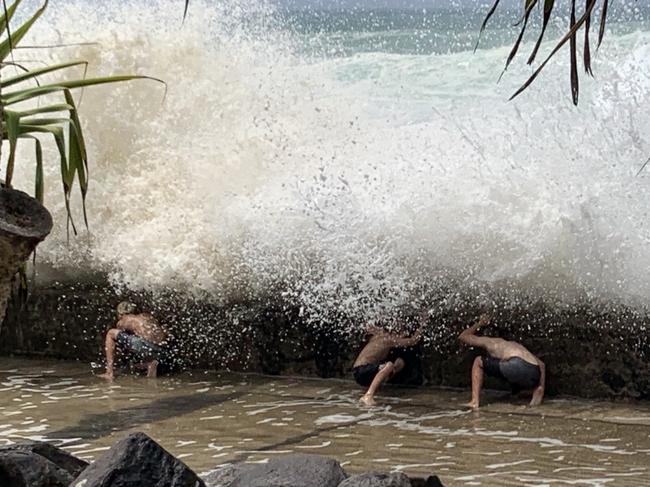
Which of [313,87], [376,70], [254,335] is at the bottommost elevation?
[254,335]

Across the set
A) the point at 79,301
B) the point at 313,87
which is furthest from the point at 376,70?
the point at 79,301

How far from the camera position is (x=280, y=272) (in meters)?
8.85

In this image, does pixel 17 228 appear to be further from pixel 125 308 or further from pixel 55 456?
pixel 125 308

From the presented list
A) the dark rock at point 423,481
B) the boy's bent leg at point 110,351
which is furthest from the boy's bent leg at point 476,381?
the dark rock at point 423,481

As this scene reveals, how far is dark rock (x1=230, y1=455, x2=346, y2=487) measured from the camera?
427 centimetres

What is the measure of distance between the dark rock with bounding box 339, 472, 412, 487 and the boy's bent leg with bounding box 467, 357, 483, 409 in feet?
10.8

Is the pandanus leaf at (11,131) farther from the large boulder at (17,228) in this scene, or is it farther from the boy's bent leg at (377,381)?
the boy's bent leg at (377,381)

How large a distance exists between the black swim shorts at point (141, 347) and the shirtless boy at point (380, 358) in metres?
1.71

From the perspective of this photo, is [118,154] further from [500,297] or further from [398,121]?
[398,121]

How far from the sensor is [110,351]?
9047 mm

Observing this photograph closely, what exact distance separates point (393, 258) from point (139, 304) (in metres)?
2.19

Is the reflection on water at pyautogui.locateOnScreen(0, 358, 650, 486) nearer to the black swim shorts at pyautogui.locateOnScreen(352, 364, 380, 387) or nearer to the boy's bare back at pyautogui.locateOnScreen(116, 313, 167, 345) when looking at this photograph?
the black swim shorts at pyautogui.locateOnScreen(352, 364, 380, 387)

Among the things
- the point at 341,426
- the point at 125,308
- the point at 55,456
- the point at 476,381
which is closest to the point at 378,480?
the point at 55,456

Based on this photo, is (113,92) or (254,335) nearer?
(254,335)
